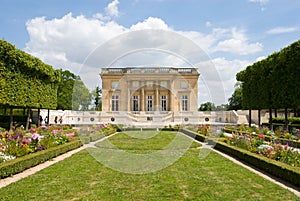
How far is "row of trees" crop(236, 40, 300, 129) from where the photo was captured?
15.4 metres

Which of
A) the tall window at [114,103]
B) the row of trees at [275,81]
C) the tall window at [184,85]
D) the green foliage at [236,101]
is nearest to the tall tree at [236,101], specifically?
the green foliage at [236,101]

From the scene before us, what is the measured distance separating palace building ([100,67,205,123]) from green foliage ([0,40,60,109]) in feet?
53.8

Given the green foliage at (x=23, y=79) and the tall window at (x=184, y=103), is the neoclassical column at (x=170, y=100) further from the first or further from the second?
the green foliage at (x=23, y=79)

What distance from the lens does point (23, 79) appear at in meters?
18.0

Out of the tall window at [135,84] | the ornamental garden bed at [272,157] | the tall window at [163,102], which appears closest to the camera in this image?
the ornamental garden bed at [272,157]

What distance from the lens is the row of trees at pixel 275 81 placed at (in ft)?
50.4

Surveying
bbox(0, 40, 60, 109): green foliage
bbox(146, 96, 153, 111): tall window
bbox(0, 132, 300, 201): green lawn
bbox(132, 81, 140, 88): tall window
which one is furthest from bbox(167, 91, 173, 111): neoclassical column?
bbox(0, 132, 300, 201): green lawn

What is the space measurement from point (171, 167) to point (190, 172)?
793mm

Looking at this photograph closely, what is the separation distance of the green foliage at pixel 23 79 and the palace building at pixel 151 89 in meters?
16.4

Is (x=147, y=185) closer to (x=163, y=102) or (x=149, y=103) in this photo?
(x=149, y=103)

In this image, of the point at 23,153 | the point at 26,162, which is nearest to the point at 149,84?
the point at 23,153

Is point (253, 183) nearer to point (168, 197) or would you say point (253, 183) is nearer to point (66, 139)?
point (168, 197)

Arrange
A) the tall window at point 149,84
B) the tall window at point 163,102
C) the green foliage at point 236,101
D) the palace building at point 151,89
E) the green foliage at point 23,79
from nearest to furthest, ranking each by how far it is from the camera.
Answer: the green foliage at point 23,79 → the palace building at point 151,89 → the tall window at point 149,84 → the tall window at point 163,102 → the green foliage at point 236,101

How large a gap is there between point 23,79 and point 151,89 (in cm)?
2416
